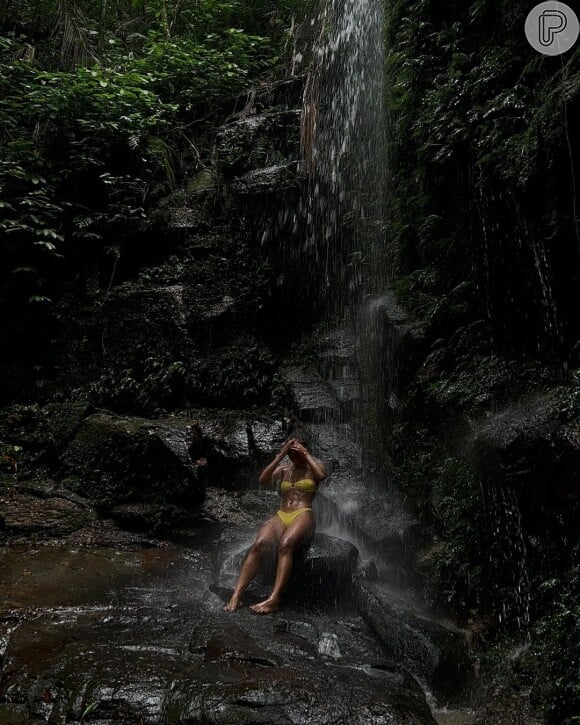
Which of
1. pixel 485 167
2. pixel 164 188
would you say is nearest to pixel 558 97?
pixel 485 167

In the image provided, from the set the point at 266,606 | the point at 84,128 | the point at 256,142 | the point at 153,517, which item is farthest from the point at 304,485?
the point at 256,142

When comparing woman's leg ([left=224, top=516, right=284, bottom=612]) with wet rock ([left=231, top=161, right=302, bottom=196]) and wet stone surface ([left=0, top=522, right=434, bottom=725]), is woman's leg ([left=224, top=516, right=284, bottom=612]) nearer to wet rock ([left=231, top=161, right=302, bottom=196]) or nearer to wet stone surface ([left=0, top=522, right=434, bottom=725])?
wet stone surface ([left=0, top=522, right=434, bottom=725])

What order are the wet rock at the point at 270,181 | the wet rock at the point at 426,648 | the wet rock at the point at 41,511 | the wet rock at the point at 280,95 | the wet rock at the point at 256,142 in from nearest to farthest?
the wet rock at the point at 426,648, the wet rock at the point at 41,511, the wet rock at the point at 270,181, the wet rock at the point at 256,142, the wet rock at the point at 280,95

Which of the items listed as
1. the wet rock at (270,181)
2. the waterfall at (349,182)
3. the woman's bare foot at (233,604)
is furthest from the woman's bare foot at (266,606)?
the wet rock at (270,181)

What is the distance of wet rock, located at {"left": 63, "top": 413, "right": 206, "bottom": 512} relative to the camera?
636 cm

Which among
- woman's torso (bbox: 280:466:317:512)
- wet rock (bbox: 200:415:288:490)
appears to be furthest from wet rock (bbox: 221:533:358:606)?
wet rock (bbox: 200:415:288:490)

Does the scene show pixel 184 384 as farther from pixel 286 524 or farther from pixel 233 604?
pixel 233 604

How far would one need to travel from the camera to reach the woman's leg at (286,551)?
14.5 feet

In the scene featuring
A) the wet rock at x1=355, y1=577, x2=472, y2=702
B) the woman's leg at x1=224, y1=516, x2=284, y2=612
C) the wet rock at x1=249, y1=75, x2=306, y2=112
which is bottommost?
the wet rock at x1=355, y1=577, x2=472, y2=702

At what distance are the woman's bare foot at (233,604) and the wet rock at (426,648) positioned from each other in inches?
44.0

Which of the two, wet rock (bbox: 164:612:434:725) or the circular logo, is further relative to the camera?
the circular logo

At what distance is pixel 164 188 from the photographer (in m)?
9.63

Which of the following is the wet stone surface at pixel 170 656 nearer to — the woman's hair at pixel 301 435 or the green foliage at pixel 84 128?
the woman's hair at pixel 301 435

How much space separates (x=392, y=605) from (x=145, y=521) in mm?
3130
